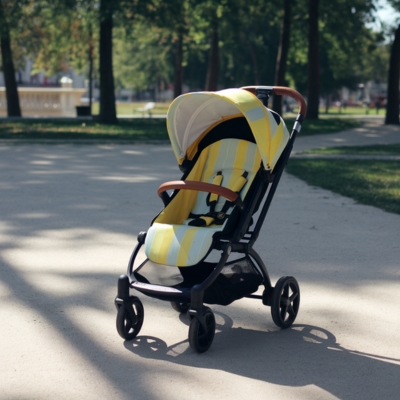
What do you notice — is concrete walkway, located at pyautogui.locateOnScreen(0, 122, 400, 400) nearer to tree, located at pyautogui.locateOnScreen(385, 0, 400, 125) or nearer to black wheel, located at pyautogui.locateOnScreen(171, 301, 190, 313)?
black wheel, located at pyautogui.locateOnScreen(171, 301, 190, 313)

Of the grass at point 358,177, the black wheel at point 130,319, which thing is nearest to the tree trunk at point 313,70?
the grass at point 358,177

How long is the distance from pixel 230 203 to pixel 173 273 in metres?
0.60

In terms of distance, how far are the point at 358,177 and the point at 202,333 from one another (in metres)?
8.58

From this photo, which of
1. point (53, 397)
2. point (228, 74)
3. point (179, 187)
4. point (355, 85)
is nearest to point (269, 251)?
point (179, 187)

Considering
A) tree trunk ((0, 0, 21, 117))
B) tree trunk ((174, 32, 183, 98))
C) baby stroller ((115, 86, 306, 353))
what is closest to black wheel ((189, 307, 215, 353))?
baby stroller ((115, 86, 306, 353))

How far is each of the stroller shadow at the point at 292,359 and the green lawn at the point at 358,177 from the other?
4.92m

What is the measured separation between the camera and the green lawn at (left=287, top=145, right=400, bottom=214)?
10.1m

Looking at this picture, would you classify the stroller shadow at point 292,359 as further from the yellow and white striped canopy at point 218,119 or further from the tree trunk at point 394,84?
the tree trunk at point 394,84

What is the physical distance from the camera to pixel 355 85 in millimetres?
72938

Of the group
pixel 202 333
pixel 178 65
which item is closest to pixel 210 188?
pixel 202 333

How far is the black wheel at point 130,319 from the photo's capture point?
441 cm

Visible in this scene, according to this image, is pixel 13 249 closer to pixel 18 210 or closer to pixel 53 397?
pixel 18 210

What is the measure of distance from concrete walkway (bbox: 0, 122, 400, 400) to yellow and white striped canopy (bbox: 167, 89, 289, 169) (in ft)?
3.75

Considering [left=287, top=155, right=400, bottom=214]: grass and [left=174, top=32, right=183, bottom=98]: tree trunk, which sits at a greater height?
[left=174, top=32, right=183, bottom=98]: tree trunk
